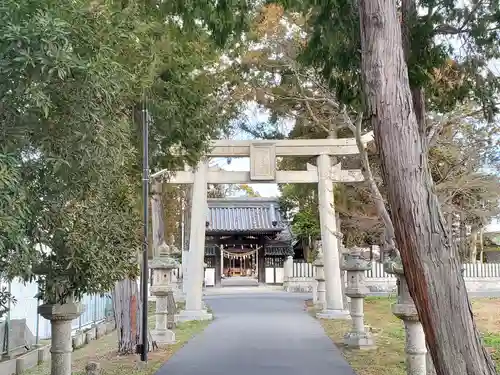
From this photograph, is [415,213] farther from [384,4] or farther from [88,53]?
[88,53]

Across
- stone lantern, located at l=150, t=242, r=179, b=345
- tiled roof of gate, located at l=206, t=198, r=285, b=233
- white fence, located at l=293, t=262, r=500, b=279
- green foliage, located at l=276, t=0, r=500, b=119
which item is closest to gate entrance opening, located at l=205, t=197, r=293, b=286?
tiled roof of gate, located at l=206, t=198, r=285, b=233

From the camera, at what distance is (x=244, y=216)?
3856 centimetres

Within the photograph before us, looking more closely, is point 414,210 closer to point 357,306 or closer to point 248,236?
point 357,306

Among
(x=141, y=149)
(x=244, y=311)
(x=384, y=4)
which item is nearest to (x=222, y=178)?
(x=244, y=311)

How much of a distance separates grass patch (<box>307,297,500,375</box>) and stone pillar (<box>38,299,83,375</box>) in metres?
4.71

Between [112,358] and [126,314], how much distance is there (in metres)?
0.83

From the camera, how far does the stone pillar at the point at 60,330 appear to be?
6434mm

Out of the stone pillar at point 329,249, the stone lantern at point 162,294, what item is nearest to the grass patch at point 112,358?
the stone lantern at point 162,294

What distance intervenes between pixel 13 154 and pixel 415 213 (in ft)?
9.63

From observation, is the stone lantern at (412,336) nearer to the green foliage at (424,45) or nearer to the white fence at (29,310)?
the green foliage at (424,45)

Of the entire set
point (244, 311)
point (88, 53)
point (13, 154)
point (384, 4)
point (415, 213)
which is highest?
point (384, 4)

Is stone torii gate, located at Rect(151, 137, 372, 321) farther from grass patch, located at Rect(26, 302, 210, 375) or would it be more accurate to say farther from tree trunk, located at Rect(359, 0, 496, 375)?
tree trunk, located at Rect(359, 0, 496, 375)

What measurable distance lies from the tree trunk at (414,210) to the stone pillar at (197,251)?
13.5 meters

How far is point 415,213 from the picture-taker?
4.48 meters
